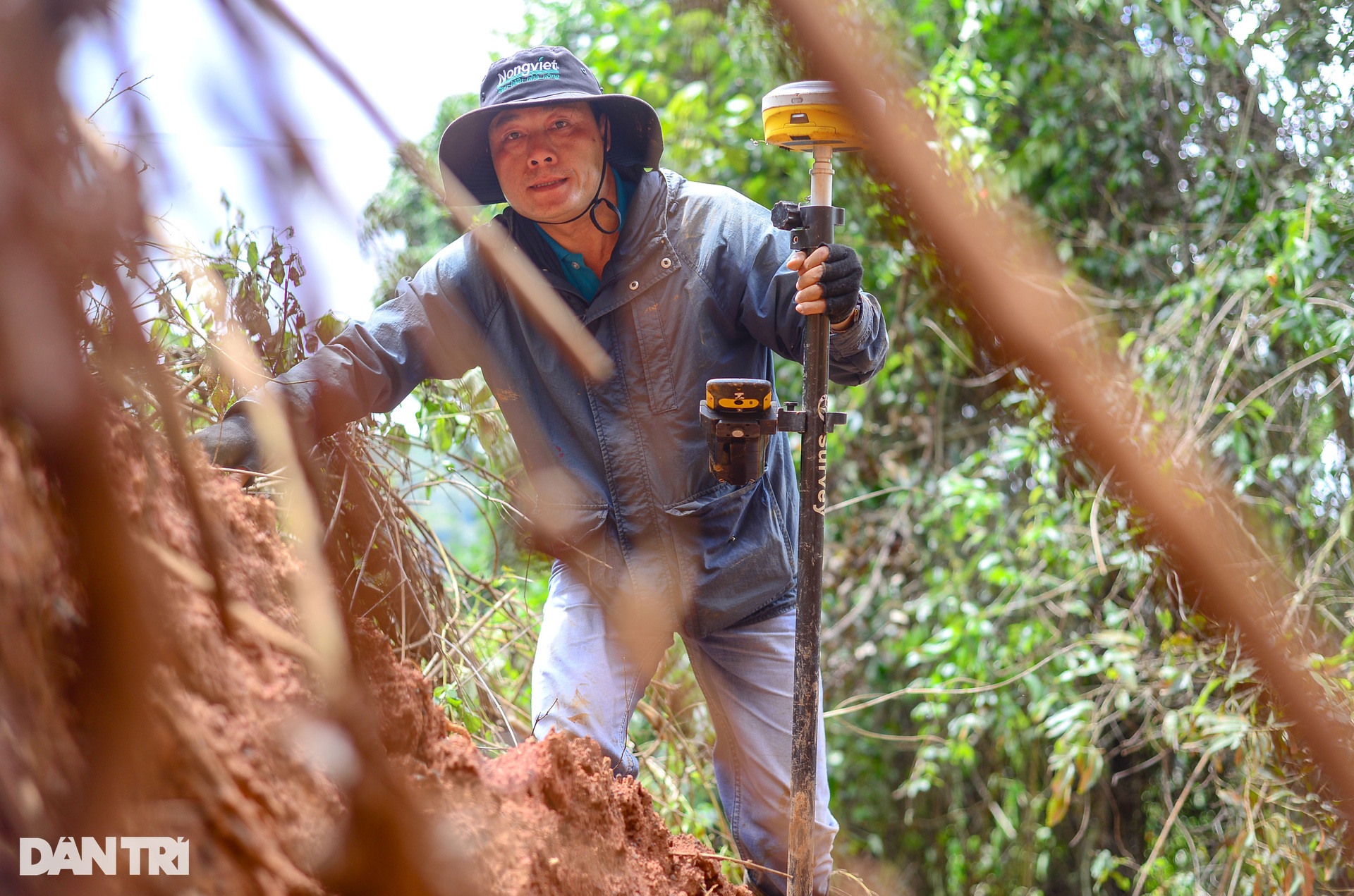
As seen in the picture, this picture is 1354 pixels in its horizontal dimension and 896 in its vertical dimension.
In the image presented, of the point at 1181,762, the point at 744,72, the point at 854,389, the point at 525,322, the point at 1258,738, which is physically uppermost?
the point at 744,72

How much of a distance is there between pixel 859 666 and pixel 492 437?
3109 millimetres

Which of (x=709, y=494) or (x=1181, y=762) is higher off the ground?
(x=709, y=494)

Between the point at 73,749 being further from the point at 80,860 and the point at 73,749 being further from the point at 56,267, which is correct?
the point at 56,267

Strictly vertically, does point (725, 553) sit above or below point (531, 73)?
below

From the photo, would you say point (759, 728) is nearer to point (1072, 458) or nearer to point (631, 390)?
point (631, 390)

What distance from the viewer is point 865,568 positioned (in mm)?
5086

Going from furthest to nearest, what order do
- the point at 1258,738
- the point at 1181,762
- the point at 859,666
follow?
the point at 859,666
the point at 1181,762
the point at 1258,738

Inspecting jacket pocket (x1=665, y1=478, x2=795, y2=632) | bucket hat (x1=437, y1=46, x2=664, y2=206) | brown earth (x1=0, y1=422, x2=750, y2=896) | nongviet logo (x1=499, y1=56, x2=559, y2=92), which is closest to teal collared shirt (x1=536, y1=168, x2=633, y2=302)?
bucket hat (x1=437, y1=46, x2=664, y2=206)

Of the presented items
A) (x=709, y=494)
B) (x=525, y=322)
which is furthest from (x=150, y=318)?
(x=709, y=494)

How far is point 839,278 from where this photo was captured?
1.74 metres

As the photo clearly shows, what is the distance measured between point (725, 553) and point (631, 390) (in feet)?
1.28

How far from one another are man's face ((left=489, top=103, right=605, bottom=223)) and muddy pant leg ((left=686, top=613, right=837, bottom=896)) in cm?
97

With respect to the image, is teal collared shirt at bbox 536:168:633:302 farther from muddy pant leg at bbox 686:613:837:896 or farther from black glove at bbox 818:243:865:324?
muddy pant leg at bbox 686:613:837:896

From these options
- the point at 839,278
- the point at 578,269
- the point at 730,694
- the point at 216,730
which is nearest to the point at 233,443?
the point at 216,730
